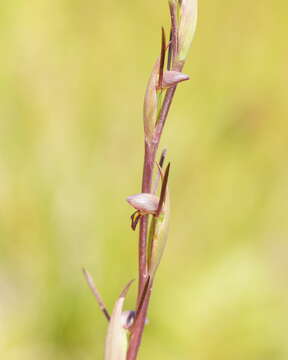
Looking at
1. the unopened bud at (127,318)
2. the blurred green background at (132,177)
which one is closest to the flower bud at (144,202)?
the unopened bud at (127,318)

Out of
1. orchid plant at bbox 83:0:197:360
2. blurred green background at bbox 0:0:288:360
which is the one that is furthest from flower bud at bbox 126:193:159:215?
blurred green background at bbox 0:0:288:360

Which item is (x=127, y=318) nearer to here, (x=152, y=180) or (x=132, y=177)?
(x=152, y=180)

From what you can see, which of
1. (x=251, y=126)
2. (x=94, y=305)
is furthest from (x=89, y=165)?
(x=251, y=126)

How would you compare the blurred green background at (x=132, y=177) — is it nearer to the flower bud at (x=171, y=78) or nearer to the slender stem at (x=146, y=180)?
the slender stem at (x=146, y=180)

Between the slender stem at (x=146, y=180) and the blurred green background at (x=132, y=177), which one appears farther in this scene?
the blurred green background at (x=132, y=177)

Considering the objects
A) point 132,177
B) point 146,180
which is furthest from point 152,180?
point 132,177

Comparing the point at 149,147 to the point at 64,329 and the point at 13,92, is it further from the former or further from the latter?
the point at 13,92

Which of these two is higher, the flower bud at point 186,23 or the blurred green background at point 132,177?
the flower bud at point 186,23

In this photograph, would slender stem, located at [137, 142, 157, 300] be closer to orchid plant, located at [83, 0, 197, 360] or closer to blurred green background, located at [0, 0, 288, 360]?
orchid plant, located at [83, 0, 197, 360]
